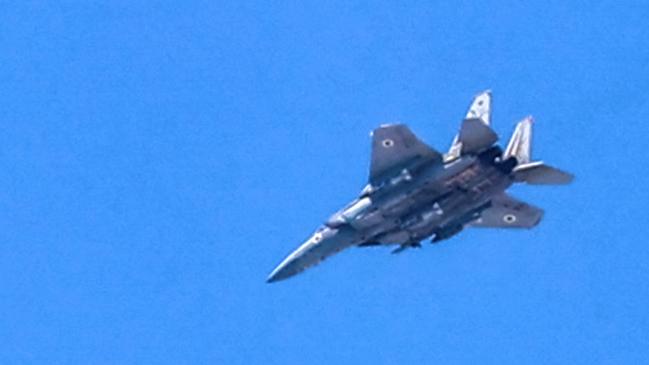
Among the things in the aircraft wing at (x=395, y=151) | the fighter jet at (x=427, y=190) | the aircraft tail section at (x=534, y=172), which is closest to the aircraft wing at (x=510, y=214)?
the fighter jet at (x=427, y=190)

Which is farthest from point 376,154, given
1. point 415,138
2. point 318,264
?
point 318,264

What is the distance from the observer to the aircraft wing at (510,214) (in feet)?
527

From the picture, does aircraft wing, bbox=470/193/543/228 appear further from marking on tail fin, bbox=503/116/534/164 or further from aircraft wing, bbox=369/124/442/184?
aircraft wing, bbox=369/124/442/184

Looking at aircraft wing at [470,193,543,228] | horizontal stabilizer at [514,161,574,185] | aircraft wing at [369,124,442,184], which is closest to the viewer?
aircraft wing at [369,124,442,184]

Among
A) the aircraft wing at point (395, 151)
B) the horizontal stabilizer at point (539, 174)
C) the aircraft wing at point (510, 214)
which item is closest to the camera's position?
the aircraft wing at point (395, 151)

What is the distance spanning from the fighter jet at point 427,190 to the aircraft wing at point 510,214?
73 millimetres

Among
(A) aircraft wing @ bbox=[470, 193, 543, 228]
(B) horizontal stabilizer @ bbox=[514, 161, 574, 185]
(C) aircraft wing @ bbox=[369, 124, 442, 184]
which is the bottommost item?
(B) horizontal stabilizer @ bbox=[514, 161, 574, 185]

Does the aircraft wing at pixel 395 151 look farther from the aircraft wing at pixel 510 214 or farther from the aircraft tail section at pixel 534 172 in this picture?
the aircraft wing at pixel 510 214

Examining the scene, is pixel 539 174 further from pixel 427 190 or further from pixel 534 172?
pixel 427 190

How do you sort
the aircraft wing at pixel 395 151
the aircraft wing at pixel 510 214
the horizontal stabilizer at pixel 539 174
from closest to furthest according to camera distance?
the aircraft wing at pixel 395 151, the horizontal stabilizer at pixel 539 174, the aircraft wing at pixel 510 214

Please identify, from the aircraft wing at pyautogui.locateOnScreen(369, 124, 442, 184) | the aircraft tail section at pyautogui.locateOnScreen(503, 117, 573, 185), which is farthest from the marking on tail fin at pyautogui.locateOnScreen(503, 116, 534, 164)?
the aircraft wing at pyautogui.locateOnScreen(369, 124, 442, 184)

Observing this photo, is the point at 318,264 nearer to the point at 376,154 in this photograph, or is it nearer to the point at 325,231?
the point at 325,231

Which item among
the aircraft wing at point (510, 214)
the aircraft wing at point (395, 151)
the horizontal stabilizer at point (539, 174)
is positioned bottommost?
the horizontal stabilizer at point (539, 174)

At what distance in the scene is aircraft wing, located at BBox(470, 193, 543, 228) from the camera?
16075 centimetres
